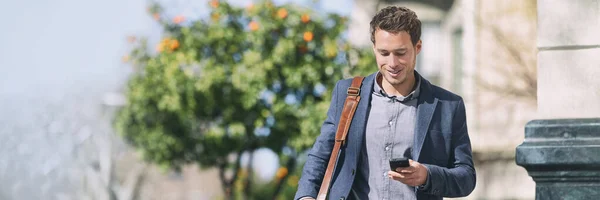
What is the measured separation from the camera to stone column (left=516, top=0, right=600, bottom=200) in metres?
5.20

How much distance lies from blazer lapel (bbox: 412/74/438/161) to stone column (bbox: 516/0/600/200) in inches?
35.7

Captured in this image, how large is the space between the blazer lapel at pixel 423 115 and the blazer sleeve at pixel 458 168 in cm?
9

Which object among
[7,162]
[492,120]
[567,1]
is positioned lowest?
[7,162]

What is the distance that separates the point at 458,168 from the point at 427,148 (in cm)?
14

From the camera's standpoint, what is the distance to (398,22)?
4395 millimetres

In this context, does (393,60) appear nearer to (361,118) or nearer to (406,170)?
(361,118)

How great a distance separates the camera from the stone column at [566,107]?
5.20 meters

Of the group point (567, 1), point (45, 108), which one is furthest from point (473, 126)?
point (45, 108)

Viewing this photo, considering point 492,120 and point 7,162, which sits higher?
point 492,120

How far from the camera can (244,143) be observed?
19.0 meters

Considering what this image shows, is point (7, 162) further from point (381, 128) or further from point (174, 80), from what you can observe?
point (381, 128)

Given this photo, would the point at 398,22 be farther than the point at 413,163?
Yes

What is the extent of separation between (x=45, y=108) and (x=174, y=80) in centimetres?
1728

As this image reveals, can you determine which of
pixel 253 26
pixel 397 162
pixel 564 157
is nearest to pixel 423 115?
pixel 397 162
